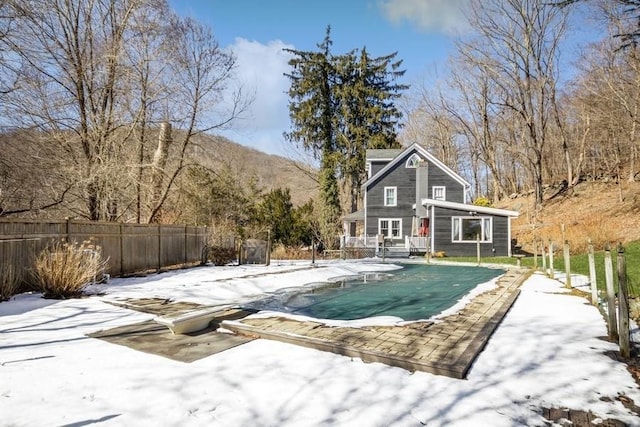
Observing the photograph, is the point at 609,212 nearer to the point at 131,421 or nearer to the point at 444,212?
the point at 444,212

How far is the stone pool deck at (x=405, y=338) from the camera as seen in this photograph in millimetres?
3947

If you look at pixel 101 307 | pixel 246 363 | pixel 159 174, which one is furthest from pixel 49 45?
pixel 246 363

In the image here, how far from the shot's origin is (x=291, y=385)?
11.4ft

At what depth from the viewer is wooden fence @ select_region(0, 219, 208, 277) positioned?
25.1ft

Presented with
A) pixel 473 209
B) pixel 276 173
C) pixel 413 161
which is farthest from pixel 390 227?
pixel 276 173

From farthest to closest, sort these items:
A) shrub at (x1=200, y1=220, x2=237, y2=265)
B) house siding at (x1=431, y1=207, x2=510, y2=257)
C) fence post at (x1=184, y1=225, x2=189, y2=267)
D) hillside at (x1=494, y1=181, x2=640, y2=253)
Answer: house siding at (x1=431, y1=207, x2=510, y2=257) < hillside at (x1=494, y1=181, x2=640, y2=253) < shrub at (x1=200, y1=220, x2=237, y2=265) < fence post at (x1=184, y1=225, x2=189, y2=267)

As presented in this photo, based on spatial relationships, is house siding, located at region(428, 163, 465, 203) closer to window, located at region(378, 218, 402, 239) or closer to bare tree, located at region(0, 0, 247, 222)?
window, located at region(378, 218, 402, 239)

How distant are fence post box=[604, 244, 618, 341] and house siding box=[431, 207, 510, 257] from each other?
17.6 metres

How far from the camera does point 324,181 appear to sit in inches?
1133

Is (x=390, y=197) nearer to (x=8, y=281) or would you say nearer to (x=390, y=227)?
(x=390, y=227)

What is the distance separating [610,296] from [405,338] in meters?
2.38

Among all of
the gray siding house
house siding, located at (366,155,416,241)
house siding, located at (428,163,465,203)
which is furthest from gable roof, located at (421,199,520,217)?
house siding, located at (428,163,465,203)

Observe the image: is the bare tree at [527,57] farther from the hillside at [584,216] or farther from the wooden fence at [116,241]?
the wooden fence at [116,241]

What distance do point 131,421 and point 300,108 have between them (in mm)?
32065
